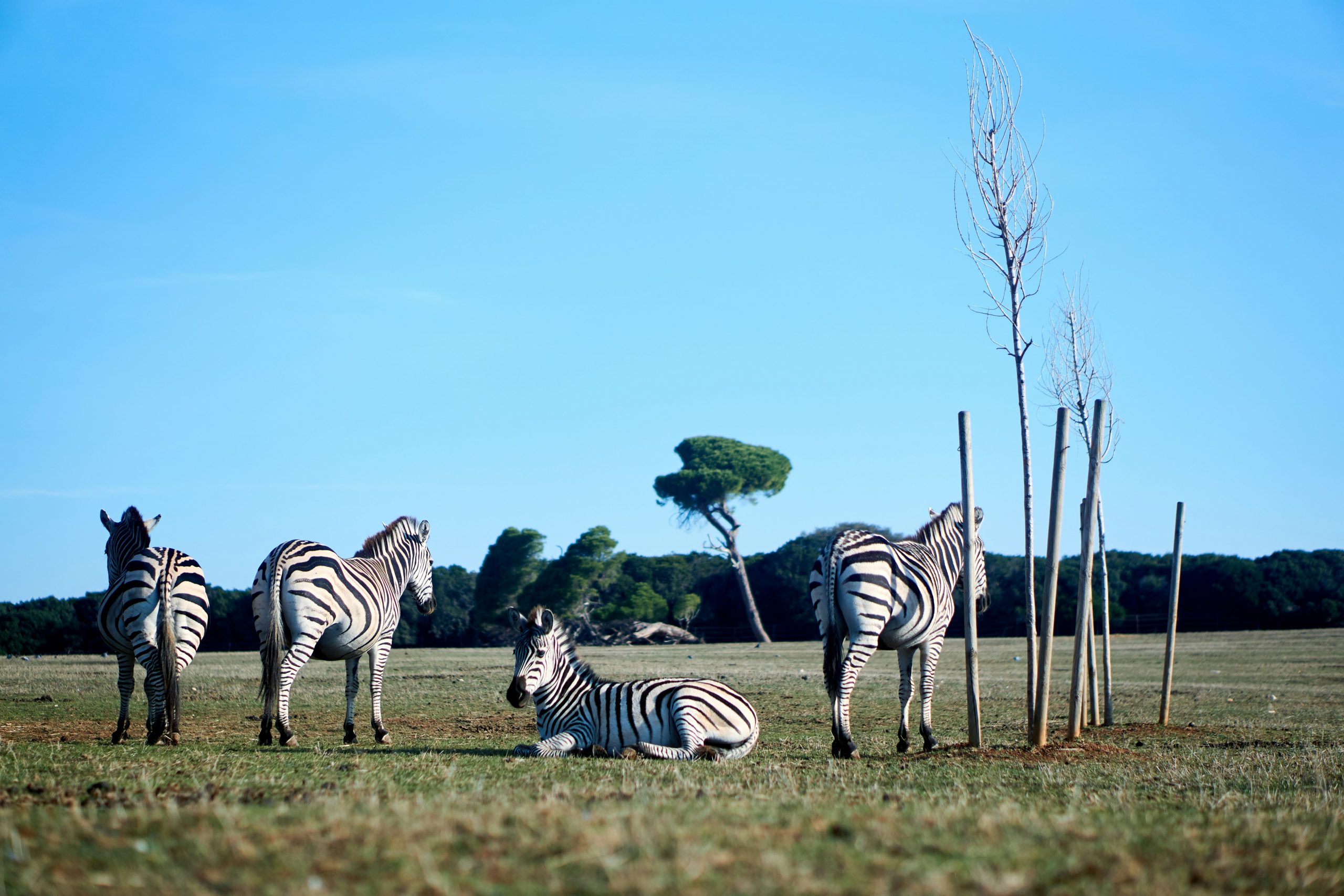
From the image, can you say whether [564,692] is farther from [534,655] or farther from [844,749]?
[844,749]

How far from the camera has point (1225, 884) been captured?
388 cm

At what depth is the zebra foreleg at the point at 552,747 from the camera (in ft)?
34.0

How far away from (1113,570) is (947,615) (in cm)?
4605

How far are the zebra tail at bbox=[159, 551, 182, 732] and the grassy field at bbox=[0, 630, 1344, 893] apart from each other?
0.63 meters

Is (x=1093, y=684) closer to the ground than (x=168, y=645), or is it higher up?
closer to the ground

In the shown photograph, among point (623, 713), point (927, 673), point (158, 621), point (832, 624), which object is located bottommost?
point (623, 713)

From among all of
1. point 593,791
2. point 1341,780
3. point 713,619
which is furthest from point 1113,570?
point 593,791

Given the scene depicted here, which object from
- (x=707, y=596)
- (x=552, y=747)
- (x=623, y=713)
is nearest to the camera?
(x=552, y=747)

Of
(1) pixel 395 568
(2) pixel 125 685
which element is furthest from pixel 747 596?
(2) pixel 125 685

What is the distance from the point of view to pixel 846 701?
1143 centimetres

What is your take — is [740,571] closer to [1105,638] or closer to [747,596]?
[747,596]

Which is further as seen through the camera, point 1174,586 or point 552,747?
point 1174,586

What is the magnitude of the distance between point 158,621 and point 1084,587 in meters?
11.7

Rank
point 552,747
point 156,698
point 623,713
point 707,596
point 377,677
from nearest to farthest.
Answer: point 552,747 → point 623,713 → point 156,698 → point 377,677 → point 707,596
